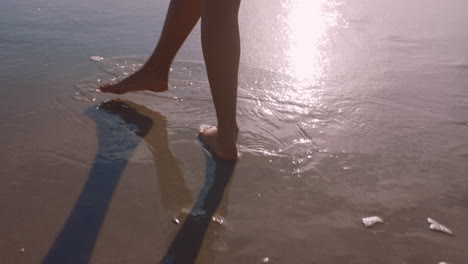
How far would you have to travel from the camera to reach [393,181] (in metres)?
1.76

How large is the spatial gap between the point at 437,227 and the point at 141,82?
1364mm

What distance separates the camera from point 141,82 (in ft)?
7.29

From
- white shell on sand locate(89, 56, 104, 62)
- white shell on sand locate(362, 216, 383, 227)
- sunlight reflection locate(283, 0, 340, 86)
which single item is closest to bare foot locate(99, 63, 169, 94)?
white shell on sand locate(89, 56, 104, 62)

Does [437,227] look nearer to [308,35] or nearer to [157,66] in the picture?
[157,66]

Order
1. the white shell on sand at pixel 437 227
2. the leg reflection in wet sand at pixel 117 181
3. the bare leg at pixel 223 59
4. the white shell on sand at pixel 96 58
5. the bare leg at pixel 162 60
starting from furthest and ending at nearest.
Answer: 1. the white shell on sand at pixel 96 58
2. the bare leg at pixel 162 60
3. the bare leg at pixel 223 59
4. the white shell on sand at pixel 437 227
5. the leg reflection in wet sand at pixel 117 181

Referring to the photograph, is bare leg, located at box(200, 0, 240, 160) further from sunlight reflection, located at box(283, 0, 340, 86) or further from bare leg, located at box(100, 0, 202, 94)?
sunlight reflection, located at box(283, 0, 340, 86)

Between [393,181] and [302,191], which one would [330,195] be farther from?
[393,181]

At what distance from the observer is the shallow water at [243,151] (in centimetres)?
139

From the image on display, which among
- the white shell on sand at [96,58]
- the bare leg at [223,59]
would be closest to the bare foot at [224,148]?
the bare leg at [223,59]

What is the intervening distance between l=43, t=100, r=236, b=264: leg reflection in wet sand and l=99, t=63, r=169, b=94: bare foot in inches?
2.7

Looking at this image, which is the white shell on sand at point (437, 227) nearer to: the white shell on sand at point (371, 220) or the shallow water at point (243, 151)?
the shallow water at point (243, 151)

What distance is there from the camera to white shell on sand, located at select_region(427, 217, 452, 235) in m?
1.50

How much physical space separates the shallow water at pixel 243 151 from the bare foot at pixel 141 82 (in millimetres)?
63

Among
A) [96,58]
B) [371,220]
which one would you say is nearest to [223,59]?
[371,220]
